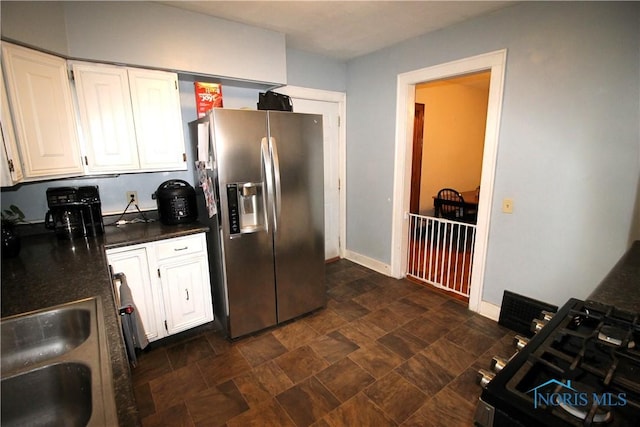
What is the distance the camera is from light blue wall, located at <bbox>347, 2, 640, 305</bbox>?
182 centimetres

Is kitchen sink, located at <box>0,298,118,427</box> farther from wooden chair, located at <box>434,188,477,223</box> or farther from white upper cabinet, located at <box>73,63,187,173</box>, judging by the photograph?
wooden chair, located at <box>434,188,477,223</box>

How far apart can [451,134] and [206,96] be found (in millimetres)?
4449

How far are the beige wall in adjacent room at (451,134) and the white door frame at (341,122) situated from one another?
1.68 meters

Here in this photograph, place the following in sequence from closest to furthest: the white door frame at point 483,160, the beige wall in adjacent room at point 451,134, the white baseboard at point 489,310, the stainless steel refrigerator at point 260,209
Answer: the stainless steel refrigerator at point 260,209, the white door frame at point 483,160, the white baseboard at point 489,310, the beige wall in adjacent room at point 451,134

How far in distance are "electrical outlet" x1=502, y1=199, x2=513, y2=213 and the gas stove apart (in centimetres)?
163

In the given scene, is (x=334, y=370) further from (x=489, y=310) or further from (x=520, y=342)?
(x=489, y=310)

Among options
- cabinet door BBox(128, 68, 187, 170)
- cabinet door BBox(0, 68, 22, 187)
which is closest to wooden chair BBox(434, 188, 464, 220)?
cabinet door BBox(128, 68, 187, 170)

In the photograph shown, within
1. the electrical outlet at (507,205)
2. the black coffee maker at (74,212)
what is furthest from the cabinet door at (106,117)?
the electrical outlet at (507,205)

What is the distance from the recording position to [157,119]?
7.32 feet

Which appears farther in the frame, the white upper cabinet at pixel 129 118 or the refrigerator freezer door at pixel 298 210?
the refrigerator freezer door at pixel 298 210

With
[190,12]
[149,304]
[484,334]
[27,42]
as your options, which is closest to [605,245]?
[484,334]

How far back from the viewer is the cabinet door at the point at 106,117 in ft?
6.45

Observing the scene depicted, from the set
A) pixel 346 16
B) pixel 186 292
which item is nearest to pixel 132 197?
pixel 186 292

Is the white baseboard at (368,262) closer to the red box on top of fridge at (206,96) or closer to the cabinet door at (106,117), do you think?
the red box on top of fridge at (206,96)
